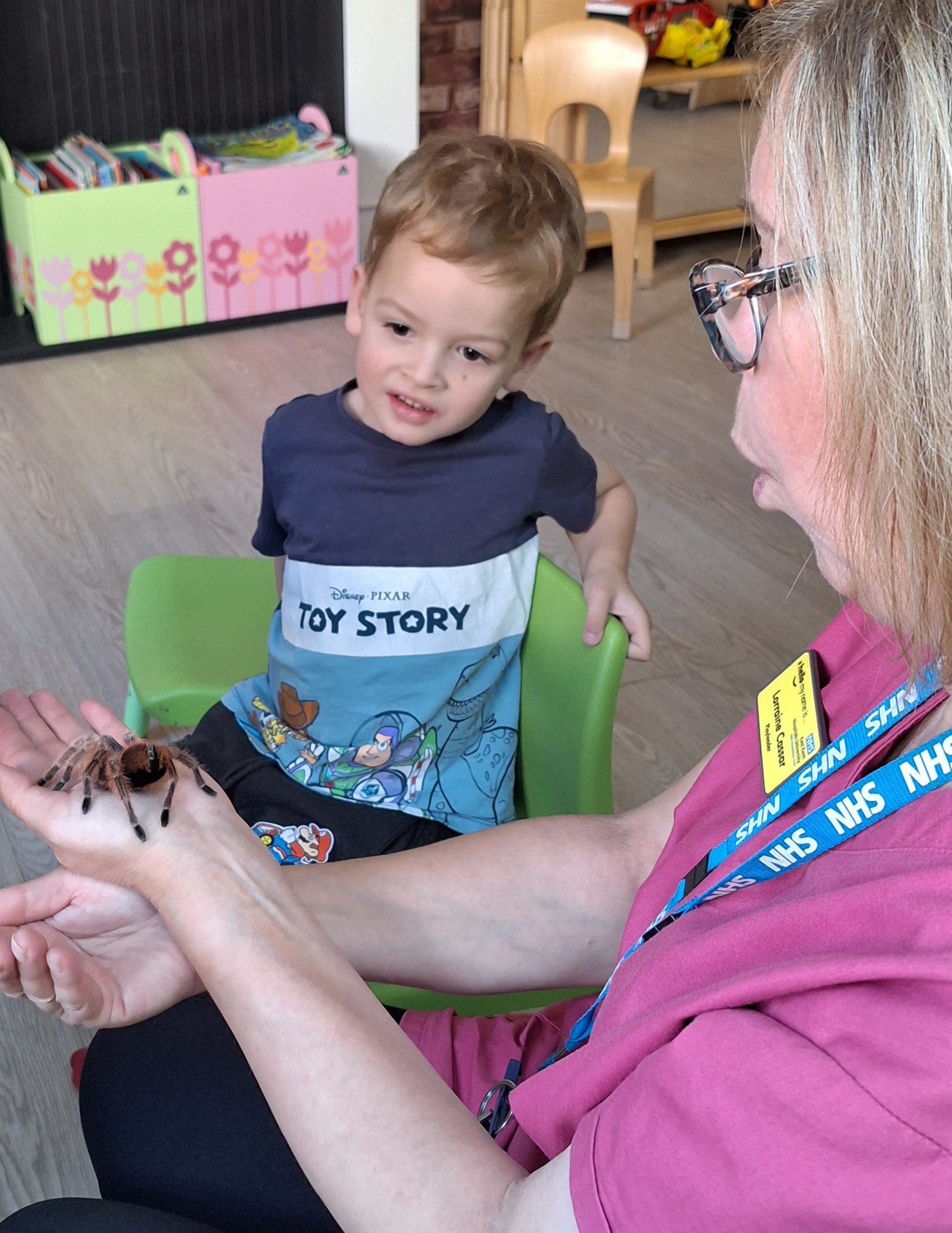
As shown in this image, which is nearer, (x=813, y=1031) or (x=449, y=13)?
(x=813, y=1031)

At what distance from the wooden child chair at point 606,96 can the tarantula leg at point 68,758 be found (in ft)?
10.9

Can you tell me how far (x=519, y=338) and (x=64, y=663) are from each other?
1.39 metres

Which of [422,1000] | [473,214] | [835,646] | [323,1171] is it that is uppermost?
[473,214]

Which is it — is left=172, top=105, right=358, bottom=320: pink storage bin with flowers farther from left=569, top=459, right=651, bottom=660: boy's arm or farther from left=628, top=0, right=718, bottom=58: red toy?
left=569, top=459, right=651, bottom=660: boy's arm

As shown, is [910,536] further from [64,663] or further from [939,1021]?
[64,663]

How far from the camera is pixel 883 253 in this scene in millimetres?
662

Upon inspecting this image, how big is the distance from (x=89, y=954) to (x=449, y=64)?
13.5 feet

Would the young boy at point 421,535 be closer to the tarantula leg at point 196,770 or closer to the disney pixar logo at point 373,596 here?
the disney pixar logo at point 373,596

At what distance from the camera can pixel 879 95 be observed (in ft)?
2.18

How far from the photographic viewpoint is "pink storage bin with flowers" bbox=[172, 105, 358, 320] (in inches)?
152

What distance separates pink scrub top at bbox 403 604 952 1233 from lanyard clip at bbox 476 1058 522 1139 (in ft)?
0.55

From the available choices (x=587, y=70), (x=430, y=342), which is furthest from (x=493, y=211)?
(x=587, y=70)

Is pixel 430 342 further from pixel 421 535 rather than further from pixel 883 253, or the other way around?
pixel 883 253

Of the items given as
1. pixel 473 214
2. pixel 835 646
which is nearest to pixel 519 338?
pixel 473 214
